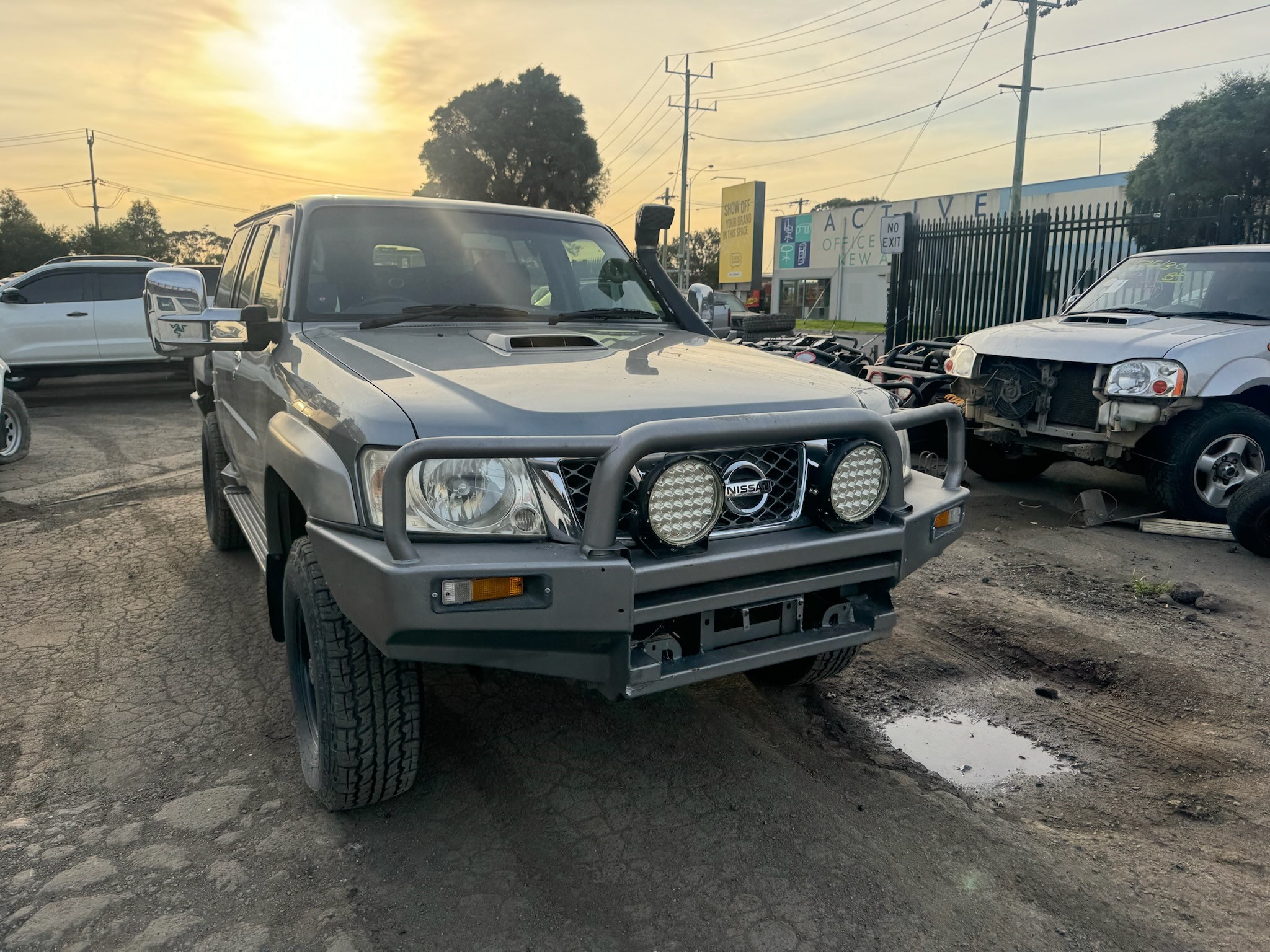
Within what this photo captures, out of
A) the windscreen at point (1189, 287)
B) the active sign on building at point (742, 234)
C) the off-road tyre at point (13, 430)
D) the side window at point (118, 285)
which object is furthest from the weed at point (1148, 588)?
the active sign on building at point (742, 234)

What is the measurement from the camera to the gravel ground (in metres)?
2.28

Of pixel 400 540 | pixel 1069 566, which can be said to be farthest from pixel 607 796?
pixel 1069 566

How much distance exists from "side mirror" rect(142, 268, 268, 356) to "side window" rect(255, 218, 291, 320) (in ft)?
0.51

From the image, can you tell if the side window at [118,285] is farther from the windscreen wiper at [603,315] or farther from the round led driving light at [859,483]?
the round led driving light at [859,483]

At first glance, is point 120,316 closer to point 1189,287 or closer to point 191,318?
point 191,318

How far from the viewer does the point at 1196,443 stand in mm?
5824

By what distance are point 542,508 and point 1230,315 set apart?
20.0 feet

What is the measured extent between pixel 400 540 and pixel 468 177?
47718mm

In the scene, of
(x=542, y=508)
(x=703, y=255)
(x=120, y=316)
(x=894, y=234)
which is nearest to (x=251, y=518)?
(x=542, y=508)

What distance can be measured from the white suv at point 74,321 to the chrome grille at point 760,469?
38.2 ft

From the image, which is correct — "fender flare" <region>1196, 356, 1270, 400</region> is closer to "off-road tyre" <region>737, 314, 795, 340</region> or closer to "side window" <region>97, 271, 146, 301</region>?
"off-road tyre" <region>737, 314, 795, 340</region>

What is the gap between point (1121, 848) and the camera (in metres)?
2.60

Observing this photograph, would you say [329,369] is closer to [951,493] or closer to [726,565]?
[726,565]

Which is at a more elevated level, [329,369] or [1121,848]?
[329,369]
